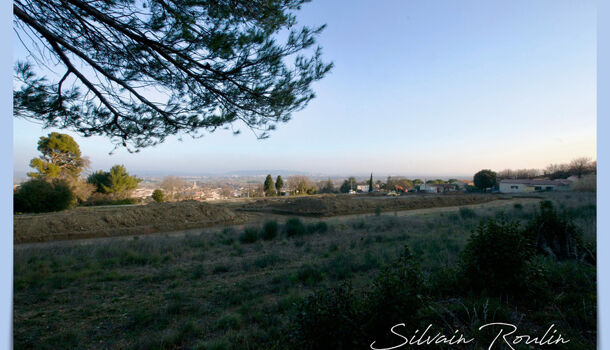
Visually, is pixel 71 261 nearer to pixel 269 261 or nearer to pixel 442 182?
pixel 269 261

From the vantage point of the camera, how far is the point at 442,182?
117 ft

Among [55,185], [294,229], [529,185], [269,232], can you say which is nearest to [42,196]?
[55,185]

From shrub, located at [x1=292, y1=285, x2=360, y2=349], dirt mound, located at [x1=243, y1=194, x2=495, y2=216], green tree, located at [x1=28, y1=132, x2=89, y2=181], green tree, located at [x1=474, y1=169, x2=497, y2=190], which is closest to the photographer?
shrub, located at [x1=292, y1=285, x2=360, y2=349]

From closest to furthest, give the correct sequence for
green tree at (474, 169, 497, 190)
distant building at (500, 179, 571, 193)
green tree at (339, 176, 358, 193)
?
distant building at (500, 179, 571, 193) → green tree at (474, 169, 497, 190) → green tree at (339, 176, 358, 193)

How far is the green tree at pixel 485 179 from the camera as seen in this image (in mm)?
26337

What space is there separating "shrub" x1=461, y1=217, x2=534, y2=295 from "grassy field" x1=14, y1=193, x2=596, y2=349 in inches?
16.2

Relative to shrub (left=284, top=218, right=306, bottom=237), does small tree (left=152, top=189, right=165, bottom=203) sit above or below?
above

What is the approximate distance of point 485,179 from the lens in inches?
1054

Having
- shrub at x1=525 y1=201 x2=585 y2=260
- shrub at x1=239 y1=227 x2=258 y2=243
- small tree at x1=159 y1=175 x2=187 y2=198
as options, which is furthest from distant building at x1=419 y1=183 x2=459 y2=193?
shrub at x1=525 y1=201 x2=585 y2=260

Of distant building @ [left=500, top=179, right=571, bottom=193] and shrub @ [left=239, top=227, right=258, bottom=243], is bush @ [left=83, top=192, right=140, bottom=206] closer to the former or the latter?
shrub @ [left=239, top=227, right=258, bottom=243]

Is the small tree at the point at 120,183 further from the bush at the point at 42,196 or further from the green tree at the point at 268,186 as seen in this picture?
the green tree at the point at 268,186

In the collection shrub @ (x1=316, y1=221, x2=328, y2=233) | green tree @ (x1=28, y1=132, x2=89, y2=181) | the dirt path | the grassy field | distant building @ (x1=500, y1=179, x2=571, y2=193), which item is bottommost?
the dirt path

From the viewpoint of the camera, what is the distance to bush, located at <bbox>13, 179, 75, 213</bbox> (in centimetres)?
1329
